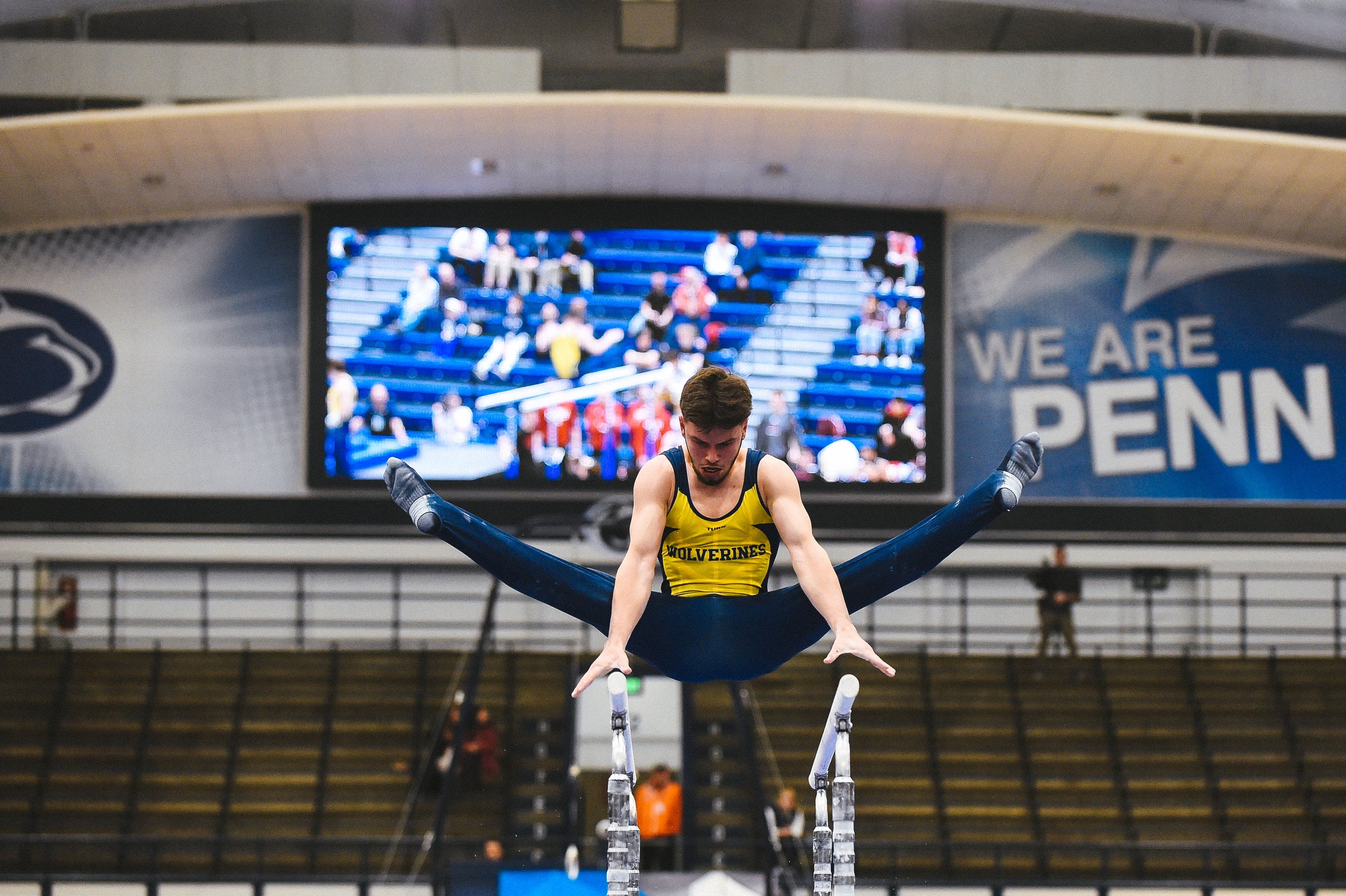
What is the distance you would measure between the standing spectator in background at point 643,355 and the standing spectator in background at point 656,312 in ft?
0.22

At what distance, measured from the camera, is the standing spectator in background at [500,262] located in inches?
651

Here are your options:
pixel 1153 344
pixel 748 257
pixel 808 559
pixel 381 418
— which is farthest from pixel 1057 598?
pixel 808 559

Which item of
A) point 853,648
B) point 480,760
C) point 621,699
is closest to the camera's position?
point 853,648

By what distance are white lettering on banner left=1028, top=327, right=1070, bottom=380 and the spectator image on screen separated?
165cm

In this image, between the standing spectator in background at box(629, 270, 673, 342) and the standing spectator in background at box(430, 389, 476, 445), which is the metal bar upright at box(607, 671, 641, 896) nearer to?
the standing spectator in background at box(430, 389, 476, 445)

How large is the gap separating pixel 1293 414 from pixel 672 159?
26.5 feet

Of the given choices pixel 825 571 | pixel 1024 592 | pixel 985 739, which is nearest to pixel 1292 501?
pixel 1024 592

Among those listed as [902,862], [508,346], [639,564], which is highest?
[508,346]

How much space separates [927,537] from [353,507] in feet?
42.6

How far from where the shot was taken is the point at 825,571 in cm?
460

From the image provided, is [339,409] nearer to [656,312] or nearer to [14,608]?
[656,312]

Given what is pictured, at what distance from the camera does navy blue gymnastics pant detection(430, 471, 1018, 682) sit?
4.77 metres

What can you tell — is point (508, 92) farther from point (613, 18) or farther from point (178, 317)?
point (178, 317)

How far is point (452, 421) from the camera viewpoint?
53.3 ft
